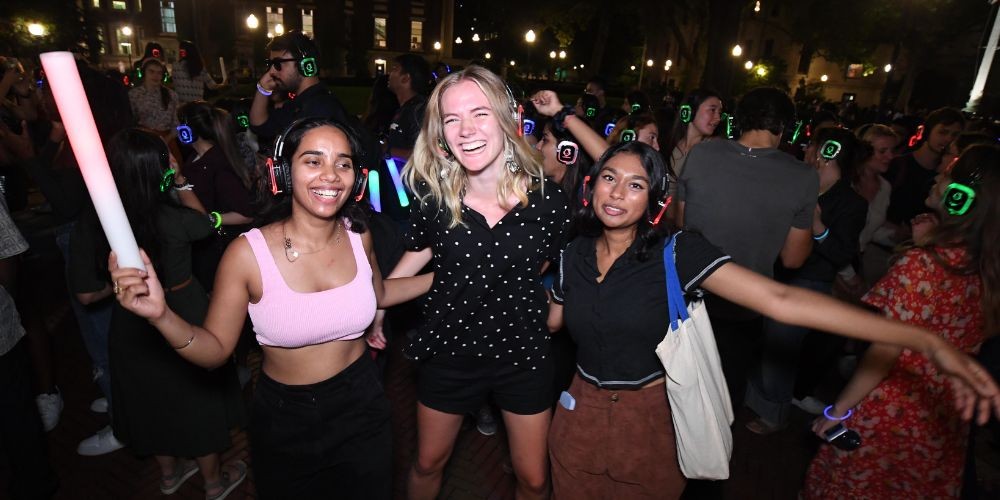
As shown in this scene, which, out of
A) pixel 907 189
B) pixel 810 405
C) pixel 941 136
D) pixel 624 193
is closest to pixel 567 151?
pixel 624 193

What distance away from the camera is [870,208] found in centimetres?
480

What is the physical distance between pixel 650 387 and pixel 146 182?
2.82 meters

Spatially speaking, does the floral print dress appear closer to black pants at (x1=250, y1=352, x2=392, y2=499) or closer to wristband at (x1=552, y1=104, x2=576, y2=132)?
wristband at (x1=552, y1=104, x2=576, y2=132)

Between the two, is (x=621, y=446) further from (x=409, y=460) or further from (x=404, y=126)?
(x=404, y=126)

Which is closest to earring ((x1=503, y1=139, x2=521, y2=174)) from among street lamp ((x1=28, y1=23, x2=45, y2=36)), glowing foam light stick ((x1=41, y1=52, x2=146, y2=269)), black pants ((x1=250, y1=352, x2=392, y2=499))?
black pants ((x1=250, y1=352, x2=392, y2=499))

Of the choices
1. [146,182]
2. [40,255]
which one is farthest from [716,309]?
[40,255]

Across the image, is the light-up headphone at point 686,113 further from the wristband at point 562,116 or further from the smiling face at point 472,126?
the smiling face at point 472,126

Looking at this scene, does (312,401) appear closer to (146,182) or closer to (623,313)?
(623,313)

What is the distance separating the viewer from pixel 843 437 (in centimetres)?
258

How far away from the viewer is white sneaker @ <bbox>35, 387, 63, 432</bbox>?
3.95 m

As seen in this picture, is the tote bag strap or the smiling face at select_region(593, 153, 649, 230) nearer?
the tote bag strap

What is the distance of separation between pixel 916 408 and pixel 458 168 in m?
2.51

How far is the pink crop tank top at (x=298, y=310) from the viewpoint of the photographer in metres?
2.15

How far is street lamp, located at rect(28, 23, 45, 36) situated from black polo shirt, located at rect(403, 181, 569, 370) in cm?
3235
